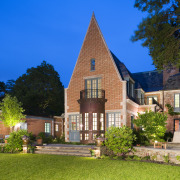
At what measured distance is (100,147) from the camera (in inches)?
553

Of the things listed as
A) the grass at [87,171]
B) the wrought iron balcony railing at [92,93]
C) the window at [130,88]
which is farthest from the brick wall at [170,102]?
the grass at [87,171]

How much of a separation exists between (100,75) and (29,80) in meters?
22.2

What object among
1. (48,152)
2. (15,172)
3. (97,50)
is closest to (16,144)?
(48,152)

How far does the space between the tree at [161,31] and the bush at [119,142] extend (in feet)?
15.9

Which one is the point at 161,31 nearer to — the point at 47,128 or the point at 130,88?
the point at 130,88

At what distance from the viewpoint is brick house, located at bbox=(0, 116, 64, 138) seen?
2519 centimetres

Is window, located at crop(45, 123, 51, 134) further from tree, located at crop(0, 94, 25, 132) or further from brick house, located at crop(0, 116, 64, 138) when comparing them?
tree, located at crop(0, 94, 25, 132)

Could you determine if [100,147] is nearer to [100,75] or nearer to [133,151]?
[133,151]

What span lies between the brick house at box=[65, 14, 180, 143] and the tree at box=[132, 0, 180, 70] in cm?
627

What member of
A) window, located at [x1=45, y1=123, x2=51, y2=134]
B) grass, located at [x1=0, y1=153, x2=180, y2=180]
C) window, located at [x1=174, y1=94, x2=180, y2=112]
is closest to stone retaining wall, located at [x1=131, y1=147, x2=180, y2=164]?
grass, located at [x1=0, y1=153, x2=180, y2=180]

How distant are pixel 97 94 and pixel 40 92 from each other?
20.0 m

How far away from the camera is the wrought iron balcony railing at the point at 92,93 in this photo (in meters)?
20.6

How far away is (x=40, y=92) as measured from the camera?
38594 millimetres

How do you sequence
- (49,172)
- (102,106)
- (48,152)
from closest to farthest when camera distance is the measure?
1. (49,172)
2. (48,152)
3. (102,106)
